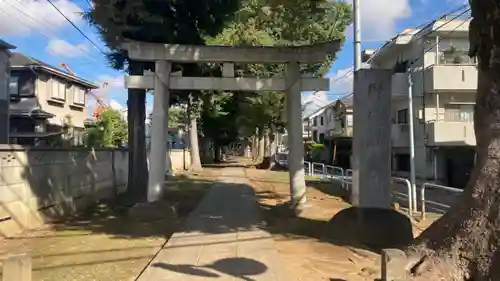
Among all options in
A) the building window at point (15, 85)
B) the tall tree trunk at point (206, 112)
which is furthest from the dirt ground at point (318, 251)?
the building window at point (15, 85)

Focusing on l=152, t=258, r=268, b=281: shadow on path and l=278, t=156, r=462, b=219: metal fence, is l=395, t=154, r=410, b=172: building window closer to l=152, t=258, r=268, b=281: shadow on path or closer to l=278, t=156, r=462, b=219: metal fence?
l=278, t=156, r=462, b=219: metal fence

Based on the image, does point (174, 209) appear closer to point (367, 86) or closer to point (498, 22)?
point (367, 86)

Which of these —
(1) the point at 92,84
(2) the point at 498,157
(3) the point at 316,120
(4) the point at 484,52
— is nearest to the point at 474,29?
(4) the point at 484,52

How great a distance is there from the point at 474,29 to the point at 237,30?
1692 cm

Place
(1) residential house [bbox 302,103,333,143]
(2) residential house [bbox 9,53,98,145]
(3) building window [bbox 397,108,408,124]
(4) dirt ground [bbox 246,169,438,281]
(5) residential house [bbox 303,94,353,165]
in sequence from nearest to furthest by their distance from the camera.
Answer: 1. (4) dirt ground [bbox 246,169,438,281]
2. (2) residential house [bbox 9,53,98,145]
3. (3) building window [bbox 397,108,408,124]
4. (5) residential house [bbox 303,94,353,165]
5. (1) residential house [bbox 302,103,333,143]

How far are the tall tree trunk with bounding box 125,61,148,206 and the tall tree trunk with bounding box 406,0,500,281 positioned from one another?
9530 mm

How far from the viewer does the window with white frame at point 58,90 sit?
2869 cm

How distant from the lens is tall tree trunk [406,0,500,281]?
5.75 metres

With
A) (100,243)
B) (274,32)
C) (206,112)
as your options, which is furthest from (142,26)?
(206,112)

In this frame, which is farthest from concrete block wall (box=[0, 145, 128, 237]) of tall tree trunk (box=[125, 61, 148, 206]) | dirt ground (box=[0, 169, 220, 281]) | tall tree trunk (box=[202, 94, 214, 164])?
tall tree trunk (box=[202, 94, 214, 164])

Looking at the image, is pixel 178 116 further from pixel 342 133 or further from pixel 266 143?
pixel 342 133

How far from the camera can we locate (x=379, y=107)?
998 cm

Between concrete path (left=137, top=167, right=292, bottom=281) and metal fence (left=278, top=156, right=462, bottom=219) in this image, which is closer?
concrete path (left=137, top=167, right=292, bottom=281)

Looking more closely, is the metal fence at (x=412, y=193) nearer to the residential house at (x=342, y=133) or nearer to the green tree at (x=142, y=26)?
the green tree at (x=142, y=26)
